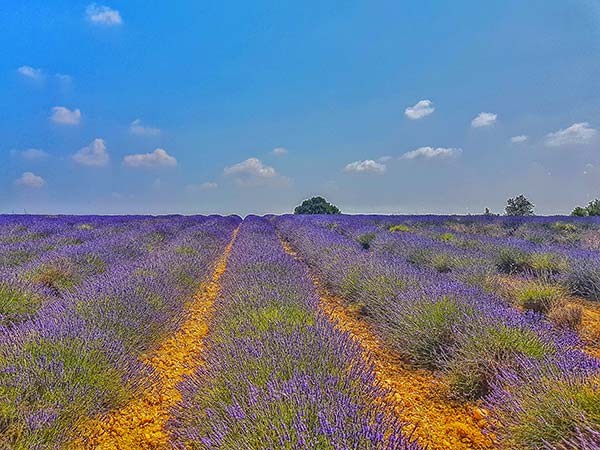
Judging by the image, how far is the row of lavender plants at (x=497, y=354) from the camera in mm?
1853

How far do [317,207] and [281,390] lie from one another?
35801 mm

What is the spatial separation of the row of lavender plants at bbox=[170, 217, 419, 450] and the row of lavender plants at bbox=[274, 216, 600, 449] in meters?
0.66

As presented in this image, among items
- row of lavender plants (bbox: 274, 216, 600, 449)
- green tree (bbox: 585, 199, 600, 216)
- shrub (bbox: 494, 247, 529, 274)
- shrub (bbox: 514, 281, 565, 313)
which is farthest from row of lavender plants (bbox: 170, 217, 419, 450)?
green tree (bbox: 585, 199, 600, 216)

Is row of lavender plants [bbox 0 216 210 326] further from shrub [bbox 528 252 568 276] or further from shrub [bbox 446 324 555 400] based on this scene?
shrub [bbox 528 252 568 276]

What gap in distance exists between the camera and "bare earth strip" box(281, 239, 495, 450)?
2.29 metres

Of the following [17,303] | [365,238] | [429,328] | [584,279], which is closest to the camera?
[429,328]

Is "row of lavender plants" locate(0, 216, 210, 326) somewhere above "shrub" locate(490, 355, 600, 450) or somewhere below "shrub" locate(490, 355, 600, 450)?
above

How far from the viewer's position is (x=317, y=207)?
1475 inches

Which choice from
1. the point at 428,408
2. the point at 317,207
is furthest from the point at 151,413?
the point at 317,207

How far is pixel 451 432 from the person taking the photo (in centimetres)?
239

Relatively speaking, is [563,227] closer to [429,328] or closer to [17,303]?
[429,328]

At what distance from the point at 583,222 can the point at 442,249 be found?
35.0 ft

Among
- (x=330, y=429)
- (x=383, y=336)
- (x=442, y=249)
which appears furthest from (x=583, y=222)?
(x=330, y=429)

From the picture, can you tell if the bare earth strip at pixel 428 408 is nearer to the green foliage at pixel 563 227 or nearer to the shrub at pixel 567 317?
the shrub at pixel 567 317
